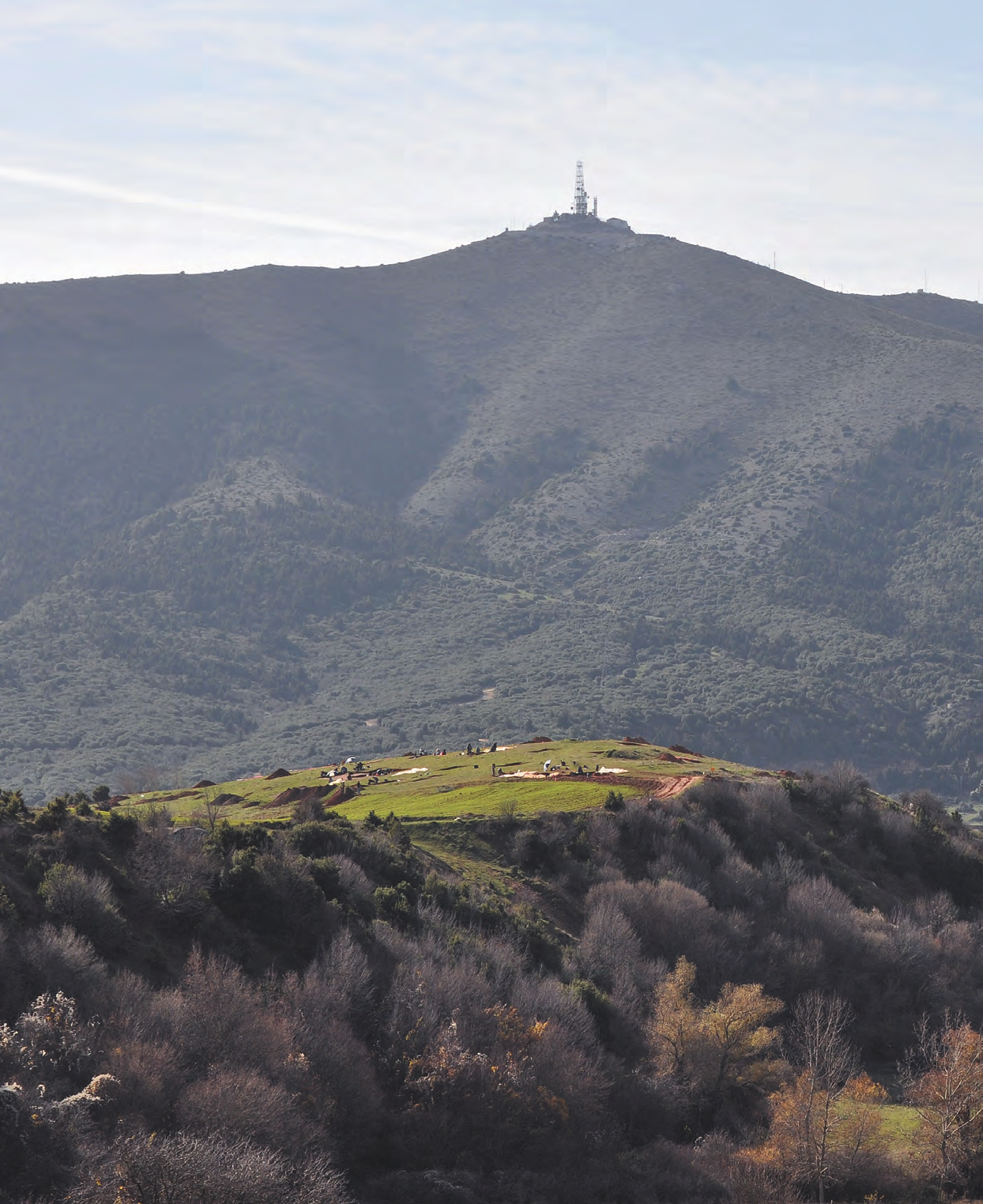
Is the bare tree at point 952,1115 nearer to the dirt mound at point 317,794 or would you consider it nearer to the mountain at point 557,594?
the dirt mound at point 317,794

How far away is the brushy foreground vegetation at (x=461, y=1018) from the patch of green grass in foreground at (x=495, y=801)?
2.76 ft

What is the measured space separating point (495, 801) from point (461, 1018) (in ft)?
68.0

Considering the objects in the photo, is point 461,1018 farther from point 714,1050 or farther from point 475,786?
point 475,786

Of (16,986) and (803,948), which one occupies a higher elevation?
(16,986)

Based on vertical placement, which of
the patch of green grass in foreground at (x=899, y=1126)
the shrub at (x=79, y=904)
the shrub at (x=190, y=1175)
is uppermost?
the shrub at (x=79, y=904)

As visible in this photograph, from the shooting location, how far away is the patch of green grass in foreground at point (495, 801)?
5397cm

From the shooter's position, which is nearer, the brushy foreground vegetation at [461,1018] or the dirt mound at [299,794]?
the brushy foreground vegetation at [461,1018]

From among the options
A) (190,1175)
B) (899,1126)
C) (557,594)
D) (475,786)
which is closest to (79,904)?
(190,1175)

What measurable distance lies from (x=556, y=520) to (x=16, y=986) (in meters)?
158

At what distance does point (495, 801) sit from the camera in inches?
2195

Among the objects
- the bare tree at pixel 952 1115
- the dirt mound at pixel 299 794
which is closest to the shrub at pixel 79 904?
the bare tree at pixel 952 1115

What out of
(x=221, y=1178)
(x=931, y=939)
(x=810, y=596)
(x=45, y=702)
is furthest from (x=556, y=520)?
(x=221, y=1178)

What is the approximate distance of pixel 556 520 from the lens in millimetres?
185750

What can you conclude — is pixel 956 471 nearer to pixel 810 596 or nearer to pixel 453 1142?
pixel 810 596
